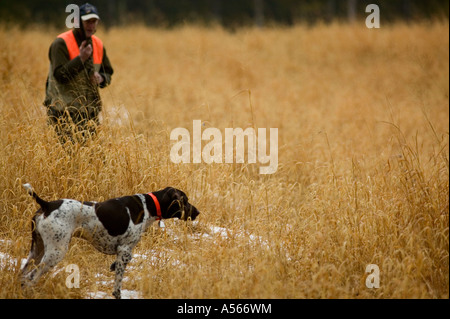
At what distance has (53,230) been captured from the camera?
9.66ft

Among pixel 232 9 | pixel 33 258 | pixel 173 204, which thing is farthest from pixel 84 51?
pixel 232 9

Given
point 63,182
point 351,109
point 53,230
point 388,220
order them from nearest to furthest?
point 53,230, point 388,220, point 63,182, point 351,109

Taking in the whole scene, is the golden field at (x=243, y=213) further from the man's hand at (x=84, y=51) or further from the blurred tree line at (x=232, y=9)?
the blurred tree line at (x=232, y=9)

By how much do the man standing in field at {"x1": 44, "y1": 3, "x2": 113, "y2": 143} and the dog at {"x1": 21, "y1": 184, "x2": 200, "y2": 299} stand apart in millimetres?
1444

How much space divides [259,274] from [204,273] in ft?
1.35

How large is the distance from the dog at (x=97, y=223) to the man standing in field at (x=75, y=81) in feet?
4.74

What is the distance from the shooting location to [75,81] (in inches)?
183

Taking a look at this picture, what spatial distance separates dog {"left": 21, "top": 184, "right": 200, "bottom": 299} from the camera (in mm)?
2967

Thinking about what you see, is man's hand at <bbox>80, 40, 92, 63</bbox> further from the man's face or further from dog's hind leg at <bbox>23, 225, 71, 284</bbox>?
dog's hind leg at <bbox>23, 225, 71, 284</bbox>

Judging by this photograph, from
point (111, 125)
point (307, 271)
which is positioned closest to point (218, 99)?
point (111, 125)

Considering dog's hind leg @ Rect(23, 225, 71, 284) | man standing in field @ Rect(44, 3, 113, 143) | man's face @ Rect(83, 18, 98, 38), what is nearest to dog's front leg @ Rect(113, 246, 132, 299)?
dog's hind leg @ Rect(23, 225, 71, 284)

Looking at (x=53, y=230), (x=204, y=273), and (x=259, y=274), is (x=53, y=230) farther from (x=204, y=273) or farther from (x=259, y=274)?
(x=259, y=274)

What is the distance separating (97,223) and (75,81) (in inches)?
81.4

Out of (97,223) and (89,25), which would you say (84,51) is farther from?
(97,223)
